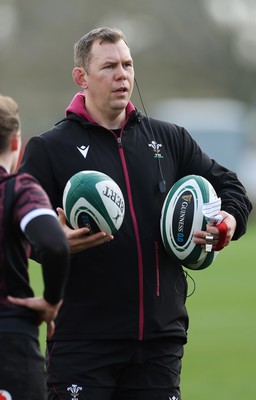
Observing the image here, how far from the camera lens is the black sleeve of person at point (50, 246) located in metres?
4.86

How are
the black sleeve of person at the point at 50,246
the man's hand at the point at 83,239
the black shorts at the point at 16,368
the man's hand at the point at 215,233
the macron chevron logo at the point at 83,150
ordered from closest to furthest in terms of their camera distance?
the black sleeve of person at the point at 50,246 → the black shorts at the point at 16,368 → the man's hand at the point at 83,239 → the man's hand at the point at 215,233 → the macron chevron logo at the point at 83,150

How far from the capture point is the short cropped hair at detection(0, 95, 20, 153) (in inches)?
202

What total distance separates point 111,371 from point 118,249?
0.65 meters

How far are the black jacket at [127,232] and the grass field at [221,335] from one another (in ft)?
11.0

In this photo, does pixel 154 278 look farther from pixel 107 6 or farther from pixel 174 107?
pixel 107 6

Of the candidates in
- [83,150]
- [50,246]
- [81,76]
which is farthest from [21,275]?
[81,76]

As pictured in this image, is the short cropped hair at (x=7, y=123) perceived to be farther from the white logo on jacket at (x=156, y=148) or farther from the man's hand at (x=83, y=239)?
the white logo on jacket at (x=156, y=148)

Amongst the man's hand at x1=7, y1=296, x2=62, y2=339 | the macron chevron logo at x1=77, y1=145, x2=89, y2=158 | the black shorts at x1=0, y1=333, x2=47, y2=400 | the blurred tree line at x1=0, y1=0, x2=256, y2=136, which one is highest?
the blurred tree line at x1=0, y1=0, x2=256, y2=136

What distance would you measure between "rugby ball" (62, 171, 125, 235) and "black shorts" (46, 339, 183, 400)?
0.63 metres

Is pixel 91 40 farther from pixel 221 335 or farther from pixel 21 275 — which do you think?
pixel 221 335

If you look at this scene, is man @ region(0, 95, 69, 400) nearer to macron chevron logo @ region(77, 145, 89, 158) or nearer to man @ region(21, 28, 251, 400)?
man @ region(21, 28, 251, 400)

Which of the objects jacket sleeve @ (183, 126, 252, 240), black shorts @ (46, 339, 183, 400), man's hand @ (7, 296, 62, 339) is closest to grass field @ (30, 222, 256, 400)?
jacket sleeve @ (183, 126, 252, 240)

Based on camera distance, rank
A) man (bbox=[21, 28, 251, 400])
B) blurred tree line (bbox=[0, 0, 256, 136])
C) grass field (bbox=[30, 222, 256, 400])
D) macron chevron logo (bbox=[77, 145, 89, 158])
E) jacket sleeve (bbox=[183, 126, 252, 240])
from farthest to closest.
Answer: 1. blurred tree line (bbox=[0, 0, 256, 136])
2. grass field (bbox=[30, 222, 256, 400])
3. jacket sleeve (bbox=[183, 126, 252, 240])
4. macron chevron logo (bbox=[77, 145, 89, 158])
5. man (bbox=[21, 28, 251, 400])

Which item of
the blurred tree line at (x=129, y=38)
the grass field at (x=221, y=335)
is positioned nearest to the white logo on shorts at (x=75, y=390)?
the grass field at (x=221, y=335)
